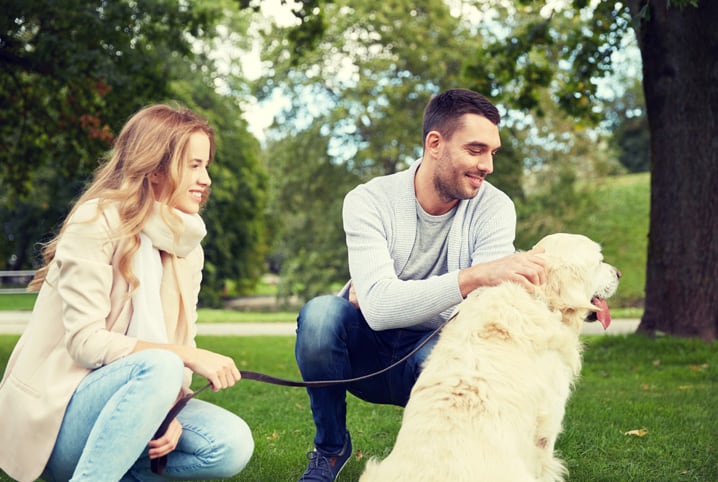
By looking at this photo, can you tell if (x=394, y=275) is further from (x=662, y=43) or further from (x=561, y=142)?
(x=561, y=142)

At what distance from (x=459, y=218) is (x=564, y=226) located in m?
23.7

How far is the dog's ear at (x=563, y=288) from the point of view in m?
3.59

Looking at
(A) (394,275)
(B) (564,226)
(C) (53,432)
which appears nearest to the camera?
(C) (53,432)

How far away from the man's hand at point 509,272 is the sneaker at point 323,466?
1277mm

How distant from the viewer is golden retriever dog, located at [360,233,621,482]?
294cm

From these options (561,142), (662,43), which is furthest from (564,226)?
(662,43)

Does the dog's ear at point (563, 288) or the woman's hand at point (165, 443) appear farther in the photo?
the dog's ear at point (563, 288)

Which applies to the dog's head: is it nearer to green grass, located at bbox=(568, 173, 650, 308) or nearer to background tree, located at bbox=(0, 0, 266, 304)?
background tree, located at bbox=(0, 0, 266, 304)

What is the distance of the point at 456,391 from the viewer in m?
3.12

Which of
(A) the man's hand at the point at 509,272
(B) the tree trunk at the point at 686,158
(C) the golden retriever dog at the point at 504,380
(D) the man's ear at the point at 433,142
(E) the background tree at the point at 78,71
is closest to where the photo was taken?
(C) the golden retriever dog at the point at 504,380

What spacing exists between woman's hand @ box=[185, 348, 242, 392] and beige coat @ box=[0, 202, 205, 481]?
0.26 metres

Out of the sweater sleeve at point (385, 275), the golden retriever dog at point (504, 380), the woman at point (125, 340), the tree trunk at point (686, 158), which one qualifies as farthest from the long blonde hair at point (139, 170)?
the tree trunk at point (686, 158)

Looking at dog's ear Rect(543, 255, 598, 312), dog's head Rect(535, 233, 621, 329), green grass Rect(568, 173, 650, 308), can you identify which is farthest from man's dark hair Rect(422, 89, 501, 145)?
green grass Rect(568, 173, 650, 308)

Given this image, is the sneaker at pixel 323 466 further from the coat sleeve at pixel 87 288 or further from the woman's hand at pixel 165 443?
the coat sleeve at pixel 87 288
